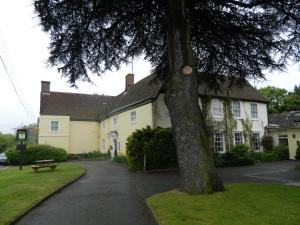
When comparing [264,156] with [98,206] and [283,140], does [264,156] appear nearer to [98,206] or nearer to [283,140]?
[283,140]

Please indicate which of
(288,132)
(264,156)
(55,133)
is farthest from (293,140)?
(55,133)

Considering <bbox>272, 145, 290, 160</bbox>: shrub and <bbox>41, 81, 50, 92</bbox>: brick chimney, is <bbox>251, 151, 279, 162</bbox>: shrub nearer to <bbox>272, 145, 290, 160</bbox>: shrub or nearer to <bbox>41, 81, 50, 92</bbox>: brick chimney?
<bbox>272, 145, 290, 160</bbox>: shrub

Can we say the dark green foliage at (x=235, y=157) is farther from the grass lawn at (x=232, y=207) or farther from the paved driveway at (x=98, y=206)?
A: the grass lawn at (x=232, y=207)

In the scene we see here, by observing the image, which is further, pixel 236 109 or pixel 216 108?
pixel 236 109

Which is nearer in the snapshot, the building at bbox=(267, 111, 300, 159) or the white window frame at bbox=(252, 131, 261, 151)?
the building at bbox=(267, 111, 300, 159)

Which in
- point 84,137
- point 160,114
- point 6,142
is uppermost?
point 160,114

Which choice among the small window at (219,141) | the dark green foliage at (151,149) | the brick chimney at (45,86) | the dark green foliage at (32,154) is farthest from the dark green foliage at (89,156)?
the dark green foliage at (151,149)

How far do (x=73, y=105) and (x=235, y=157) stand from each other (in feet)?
77.7

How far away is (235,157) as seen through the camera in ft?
78.9

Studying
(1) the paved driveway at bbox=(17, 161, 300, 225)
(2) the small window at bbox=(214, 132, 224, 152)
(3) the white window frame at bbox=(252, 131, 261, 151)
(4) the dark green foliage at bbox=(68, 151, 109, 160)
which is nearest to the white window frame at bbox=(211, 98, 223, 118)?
(2) the small window at bbox=(214, 132, 224, 152)

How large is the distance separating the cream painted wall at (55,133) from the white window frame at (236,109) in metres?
20.1

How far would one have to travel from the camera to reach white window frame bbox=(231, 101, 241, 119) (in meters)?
28.1

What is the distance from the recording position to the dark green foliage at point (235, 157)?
77.7ft

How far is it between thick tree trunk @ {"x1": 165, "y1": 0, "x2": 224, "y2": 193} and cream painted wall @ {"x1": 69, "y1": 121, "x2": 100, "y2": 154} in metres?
29.1
